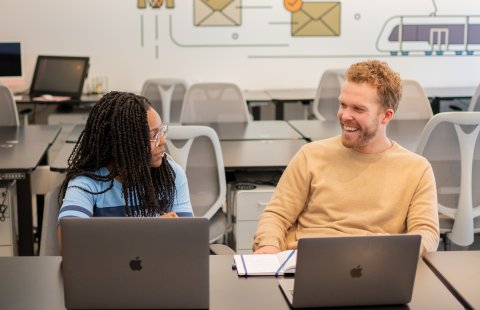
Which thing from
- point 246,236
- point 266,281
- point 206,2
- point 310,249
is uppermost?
point 206,2

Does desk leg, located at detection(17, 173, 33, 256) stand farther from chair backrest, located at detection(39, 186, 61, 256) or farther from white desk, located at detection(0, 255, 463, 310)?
white desk, located at detection(0, 255, 463, 310)

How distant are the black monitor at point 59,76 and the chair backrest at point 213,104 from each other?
183 cm

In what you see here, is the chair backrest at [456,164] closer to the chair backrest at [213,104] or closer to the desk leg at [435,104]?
the chair backrest at [213,104]

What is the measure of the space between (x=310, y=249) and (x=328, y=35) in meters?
5.66

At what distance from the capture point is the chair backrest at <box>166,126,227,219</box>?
3627mm

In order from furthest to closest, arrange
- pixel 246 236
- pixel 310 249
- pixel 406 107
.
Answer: pixel 406 107 → pixel 246 236 → pixel 310 249

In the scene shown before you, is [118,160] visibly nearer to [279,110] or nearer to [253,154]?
[253,154]

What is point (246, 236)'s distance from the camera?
12.8ft

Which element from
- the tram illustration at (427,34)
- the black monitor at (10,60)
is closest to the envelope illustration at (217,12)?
the tram illustration at (427,34)

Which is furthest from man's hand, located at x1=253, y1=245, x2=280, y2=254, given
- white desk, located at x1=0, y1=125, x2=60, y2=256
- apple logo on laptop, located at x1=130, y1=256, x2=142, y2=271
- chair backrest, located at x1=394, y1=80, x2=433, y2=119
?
chair backrest, located at x1=394, y1=80, x2=433, y2=119

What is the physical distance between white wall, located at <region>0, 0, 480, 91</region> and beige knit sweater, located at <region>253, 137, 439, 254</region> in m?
4.61

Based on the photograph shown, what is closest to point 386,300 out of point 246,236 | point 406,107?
point 246,236

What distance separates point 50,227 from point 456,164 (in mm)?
1974

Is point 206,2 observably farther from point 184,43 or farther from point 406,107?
point 406,107
